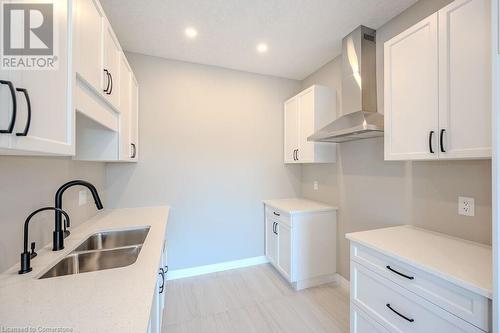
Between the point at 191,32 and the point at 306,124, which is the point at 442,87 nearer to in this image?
the point at 306,124

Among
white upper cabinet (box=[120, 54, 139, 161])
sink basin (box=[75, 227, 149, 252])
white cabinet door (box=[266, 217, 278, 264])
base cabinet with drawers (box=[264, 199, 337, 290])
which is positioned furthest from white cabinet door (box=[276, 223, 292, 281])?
white upper cabinet (box=[120, 54, 139, 161])

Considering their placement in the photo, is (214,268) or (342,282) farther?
(214,268)

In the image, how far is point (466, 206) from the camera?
1.38 m

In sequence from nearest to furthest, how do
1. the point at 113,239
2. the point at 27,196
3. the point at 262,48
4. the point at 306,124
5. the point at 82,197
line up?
the point at 27,196 → the point at 113,239 → the point at 82,197 → the point at 262,48 → the point at 306,124

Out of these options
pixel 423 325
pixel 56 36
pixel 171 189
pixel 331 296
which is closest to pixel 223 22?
pixel 56 36

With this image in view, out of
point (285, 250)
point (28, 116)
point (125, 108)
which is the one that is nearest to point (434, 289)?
point (285, 250)

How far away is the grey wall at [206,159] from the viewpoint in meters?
2.51

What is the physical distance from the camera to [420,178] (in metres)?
1.65

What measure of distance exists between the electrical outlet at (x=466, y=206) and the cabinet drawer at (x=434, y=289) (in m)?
0.65

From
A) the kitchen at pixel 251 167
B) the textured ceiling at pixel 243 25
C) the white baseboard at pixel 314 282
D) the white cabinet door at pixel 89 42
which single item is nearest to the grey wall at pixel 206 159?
the kitchen at pixel 251 167

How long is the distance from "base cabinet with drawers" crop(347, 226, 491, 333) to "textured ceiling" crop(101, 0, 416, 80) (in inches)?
74.7

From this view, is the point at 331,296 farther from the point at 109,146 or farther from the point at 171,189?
the point at 109,146

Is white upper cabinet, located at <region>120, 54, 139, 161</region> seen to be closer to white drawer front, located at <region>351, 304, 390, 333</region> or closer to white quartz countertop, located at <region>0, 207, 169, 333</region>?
white quartz countertop, located at <region>0, 207, 169, 333</region>

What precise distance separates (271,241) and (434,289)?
194 centimetres
